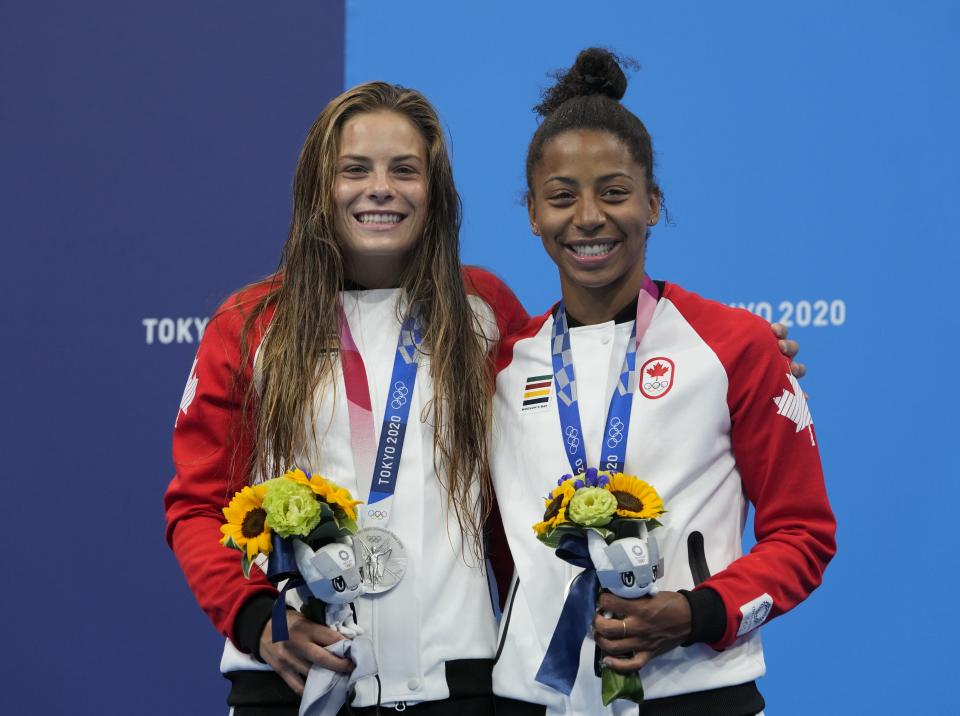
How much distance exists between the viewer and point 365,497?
2096 millimetres

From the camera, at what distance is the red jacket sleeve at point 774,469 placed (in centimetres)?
197

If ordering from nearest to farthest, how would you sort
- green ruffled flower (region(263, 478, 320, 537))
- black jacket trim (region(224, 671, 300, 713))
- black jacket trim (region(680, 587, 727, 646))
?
1. green ruffled flower (region(263, 478, 320, 537))
2. black jacket trim (region(680, 587, 727, 646))
3. black jacket trim (region(224, 671, 300, 713))

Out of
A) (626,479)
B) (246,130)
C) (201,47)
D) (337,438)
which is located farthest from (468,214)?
(626,479)

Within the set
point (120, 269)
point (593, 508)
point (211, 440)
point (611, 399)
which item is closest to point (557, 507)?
point (593, 508)

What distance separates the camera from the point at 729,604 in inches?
74.4

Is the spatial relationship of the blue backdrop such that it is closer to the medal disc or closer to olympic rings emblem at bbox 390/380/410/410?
olympic rings emblem at bbox 390/380/410/410

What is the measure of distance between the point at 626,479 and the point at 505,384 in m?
0.47

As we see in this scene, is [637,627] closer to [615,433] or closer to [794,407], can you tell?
A: [615,433]

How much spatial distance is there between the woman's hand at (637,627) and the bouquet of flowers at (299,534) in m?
0.40

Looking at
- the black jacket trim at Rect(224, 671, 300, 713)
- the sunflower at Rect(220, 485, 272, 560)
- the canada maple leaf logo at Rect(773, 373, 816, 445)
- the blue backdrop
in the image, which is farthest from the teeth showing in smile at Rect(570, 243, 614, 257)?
the blue backdrop

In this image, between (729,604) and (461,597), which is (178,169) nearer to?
(461,597)

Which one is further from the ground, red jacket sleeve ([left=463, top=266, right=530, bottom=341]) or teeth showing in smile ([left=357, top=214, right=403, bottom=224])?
teeth showing in smile ([left=357, top=214, right=403, bottom=224])

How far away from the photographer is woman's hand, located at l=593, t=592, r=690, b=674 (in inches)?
72.3

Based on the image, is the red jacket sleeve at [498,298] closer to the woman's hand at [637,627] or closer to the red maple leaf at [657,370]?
the red maple leaf at [657,370]
